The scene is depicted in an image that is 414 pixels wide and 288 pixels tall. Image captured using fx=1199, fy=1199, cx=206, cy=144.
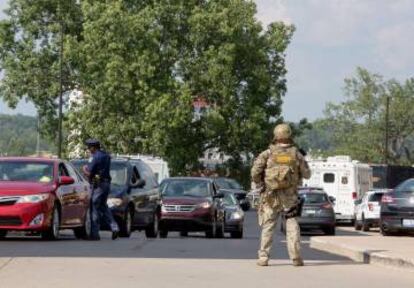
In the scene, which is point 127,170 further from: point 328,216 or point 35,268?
point 328,216

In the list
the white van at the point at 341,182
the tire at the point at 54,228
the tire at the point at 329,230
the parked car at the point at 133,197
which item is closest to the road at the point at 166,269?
the tire at the point at 54,228

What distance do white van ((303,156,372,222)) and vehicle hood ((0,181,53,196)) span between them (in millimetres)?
32958

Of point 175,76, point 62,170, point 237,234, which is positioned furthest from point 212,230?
point 175,76

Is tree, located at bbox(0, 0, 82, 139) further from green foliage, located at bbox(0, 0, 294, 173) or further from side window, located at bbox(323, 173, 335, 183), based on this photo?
side window, located at bbox(323, 173, 335, 183)

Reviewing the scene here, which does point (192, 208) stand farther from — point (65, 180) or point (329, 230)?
point (329, 230)

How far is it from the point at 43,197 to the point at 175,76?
4938 cm

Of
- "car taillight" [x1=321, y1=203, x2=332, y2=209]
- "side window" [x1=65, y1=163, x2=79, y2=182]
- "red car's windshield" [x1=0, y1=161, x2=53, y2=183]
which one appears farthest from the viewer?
"car taillight" [x1=321, y1=203, x2=332, y2=209]

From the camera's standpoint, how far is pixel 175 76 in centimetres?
6900

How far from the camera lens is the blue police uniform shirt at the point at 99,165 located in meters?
21.9

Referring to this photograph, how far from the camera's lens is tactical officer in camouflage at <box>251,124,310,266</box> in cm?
1530

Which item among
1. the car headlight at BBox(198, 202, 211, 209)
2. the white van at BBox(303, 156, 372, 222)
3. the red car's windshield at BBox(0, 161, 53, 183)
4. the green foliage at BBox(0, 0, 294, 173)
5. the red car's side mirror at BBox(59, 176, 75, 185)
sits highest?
the green foliage at BBox(0, 0, 294, 173)

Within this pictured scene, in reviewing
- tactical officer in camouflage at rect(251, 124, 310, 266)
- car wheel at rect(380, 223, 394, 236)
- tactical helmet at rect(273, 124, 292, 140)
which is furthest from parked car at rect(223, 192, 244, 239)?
tactical helmet at rect(273, 124, 292, 140)

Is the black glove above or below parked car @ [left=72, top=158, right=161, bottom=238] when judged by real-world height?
below

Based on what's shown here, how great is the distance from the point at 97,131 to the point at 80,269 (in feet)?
181
